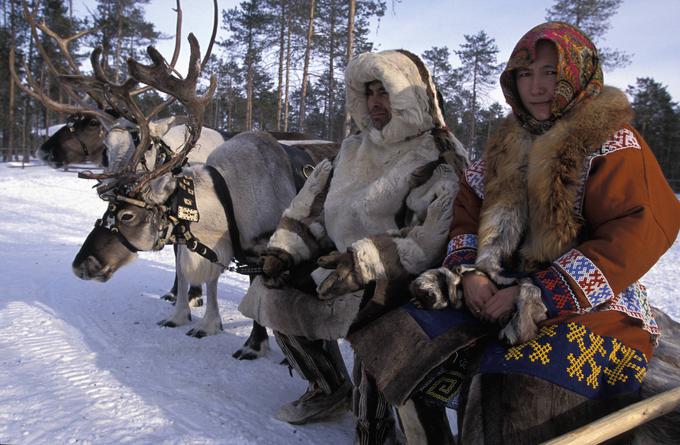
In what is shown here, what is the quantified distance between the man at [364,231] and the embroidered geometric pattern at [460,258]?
0.20 m

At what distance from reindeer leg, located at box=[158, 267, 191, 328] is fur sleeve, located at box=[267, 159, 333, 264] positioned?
7.00 ft

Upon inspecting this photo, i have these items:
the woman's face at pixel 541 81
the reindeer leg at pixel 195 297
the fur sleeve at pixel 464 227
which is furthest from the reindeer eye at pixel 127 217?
the woman's face at pixel 541 81

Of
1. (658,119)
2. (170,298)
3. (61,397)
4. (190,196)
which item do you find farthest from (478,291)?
(658,119)

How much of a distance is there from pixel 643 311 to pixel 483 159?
843 millimetres

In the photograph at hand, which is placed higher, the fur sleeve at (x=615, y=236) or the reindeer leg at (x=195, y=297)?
the fur sleeve at (x=615, y=236)

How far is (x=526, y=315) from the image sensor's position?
1574 mm

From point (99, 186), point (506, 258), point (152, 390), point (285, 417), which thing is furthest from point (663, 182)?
point (99, 186)

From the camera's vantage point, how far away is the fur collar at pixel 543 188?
5.59 feet

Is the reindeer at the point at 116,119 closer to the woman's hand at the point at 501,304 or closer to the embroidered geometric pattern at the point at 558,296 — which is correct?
the woman's hand at the point at 501,304

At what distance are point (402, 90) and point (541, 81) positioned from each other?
0.76 meters

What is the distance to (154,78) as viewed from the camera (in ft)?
12.7

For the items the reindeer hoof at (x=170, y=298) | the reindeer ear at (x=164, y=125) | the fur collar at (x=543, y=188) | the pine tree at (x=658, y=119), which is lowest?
the reindeer hoof at (x=170, y=298)

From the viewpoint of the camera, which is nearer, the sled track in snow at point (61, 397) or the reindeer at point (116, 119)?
the sled track in snow at point (61, 397)

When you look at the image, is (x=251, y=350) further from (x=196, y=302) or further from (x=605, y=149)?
(x=605, y=149)
